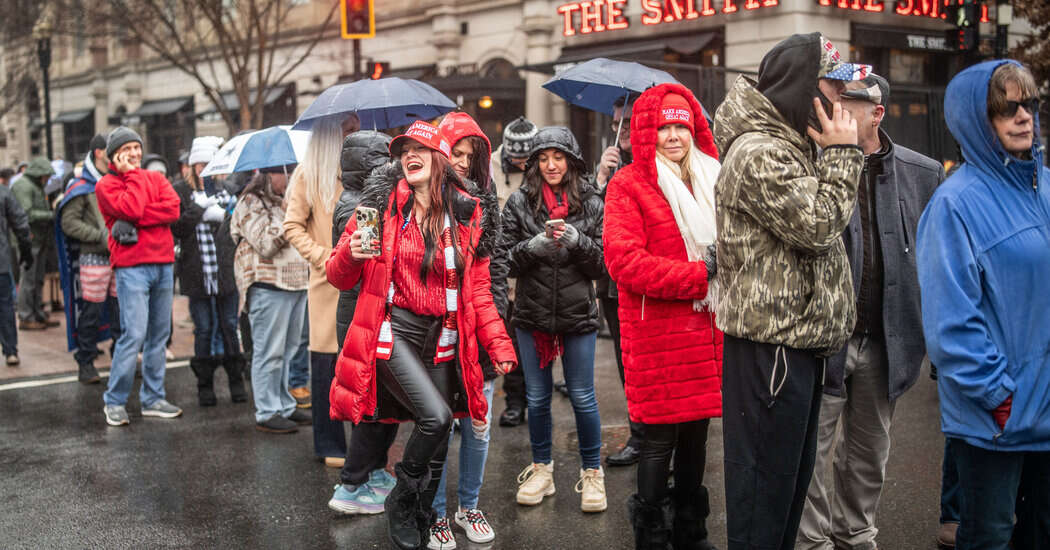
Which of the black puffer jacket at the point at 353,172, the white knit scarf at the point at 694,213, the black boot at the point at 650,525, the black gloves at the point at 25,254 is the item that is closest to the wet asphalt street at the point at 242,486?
the black boot at the point at 650,525

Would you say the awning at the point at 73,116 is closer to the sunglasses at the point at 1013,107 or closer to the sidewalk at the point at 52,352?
the sidewalk at the point at 52,352

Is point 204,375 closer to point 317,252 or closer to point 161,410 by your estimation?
point 161,410

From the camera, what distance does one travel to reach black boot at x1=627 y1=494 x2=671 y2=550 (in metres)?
4.41

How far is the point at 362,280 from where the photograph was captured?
4723mm

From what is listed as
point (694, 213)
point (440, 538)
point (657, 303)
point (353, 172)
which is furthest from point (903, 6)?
point (440, 538)

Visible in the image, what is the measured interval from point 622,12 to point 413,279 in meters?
15.4

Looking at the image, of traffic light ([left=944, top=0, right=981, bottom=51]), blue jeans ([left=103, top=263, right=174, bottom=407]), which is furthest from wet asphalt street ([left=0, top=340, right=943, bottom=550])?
traffic light ([left=944, top=0, right=981, bottom=51])

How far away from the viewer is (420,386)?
4492 millimetres

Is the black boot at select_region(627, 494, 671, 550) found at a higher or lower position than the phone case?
lower

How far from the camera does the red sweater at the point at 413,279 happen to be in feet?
15.0

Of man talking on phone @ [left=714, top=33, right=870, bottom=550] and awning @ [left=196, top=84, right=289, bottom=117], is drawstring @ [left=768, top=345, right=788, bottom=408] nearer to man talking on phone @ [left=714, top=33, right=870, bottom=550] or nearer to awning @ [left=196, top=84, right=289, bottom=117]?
man talking on phone @ [left=714, top=33, right=870, bottom=550]

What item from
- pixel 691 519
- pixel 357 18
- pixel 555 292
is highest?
pixel 357 18

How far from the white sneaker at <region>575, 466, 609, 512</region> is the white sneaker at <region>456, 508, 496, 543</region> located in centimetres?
56

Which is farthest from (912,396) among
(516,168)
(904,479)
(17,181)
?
(17,181)
